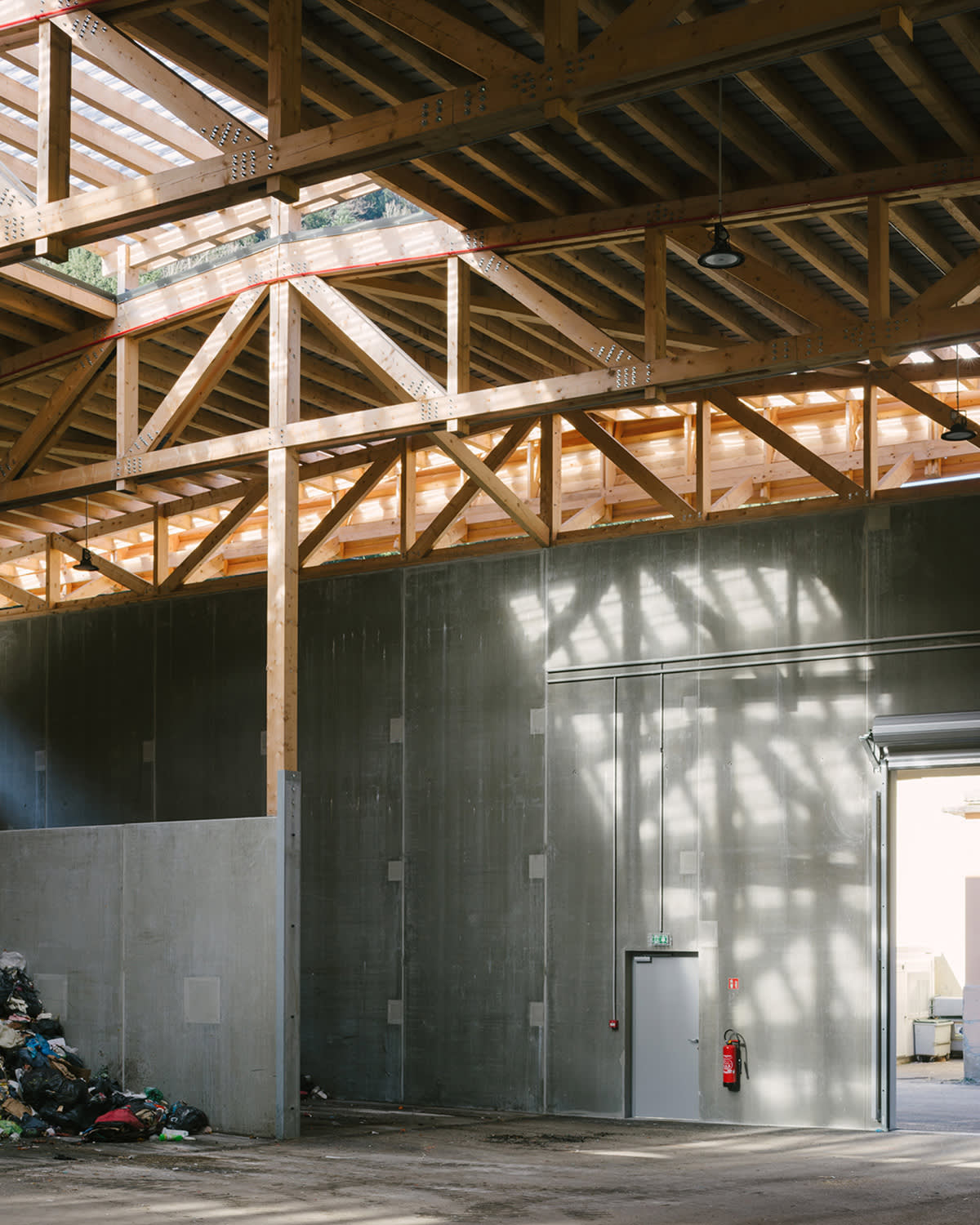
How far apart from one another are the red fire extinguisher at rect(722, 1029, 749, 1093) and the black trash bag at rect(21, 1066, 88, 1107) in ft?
21.9

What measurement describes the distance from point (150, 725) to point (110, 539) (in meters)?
4.63

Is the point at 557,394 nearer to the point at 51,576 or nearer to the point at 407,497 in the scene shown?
the point at 407,497

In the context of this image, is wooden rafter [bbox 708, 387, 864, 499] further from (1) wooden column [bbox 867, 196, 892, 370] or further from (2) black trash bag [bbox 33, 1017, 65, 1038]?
(2) black trash bag [bbox 33, 1017, 65, 1038]

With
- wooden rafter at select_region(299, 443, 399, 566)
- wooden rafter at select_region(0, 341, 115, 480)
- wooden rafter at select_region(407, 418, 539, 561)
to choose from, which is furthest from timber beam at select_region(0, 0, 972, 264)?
wooden rafter at select_region(299, 443, 399, 566)

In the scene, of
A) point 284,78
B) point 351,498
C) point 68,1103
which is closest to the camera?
point 284,78

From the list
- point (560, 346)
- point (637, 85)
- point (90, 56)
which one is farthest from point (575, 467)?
point (637, 85)

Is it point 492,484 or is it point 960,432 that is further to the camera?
point 492,484

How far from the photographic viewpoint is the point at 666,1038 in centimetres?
1694

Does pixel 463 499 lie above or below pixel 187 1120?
above

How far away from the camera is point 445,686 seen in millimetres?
19156

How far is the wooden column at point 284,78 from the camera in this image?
10828 millimetres

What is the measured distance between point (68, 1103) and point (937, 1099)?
10.6 metres

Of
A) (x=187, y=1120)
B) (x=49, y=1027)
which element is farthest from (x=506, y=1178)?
(x=49, y=1027)

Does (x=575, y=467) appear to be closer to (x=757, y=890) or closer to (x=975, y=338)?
(x=757, y=890)
